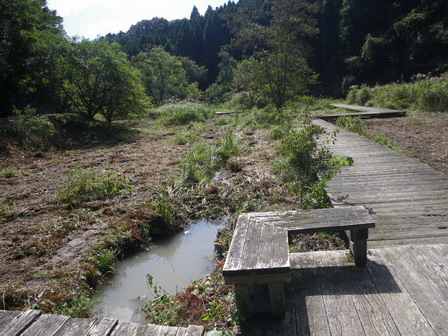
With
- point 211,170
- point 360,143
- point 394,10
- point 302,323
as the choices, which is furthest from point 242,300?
point 394,10

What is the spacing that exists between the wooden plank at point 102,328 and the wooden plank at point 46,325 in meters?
0.22

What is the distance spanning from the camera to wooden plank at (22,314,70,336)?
1.92m

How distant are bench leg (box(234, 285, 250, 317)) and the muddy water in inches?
41.5

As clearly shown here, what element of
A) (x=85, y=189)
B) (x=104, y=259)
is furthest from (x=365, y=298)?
(x=85, y=189)

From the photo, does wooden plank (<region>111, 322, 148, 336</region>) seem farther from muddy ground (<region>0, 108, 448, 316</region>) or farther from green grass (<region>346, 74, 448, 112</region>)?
green grass (<region>346, 74, 448, 112</region>)

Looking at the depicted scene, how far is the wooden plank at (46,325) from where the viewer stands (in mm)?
1920

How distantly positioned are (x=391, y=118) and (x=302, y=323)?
12.3m

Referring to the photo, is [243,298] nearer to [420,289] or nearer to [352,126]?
[420,289]

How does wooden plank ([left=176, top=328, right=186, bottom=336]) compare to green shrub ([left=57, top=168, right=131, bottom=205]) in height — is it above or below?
above

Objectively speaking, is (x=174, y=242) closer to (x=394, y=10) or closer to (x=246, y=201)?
(x=246, y=201)

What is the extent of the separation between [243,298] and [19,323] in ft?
4.67

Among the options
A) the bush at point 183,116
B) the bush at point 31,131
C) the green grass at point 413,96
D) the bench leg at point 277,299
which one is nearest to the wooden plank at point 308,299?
the bench leg at point 277,299

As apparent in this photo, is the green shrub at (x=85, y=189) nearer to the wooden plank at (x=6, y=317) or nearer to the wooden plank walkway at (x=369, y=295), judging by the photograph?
the wooden plank at (x=6, y=317)

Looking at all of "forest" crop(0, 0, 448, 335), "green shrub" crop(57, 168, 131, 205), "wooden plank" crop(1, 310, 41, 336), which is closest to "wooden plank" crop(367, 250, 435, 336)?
"forest" crop(0, 0, 448, 335)
